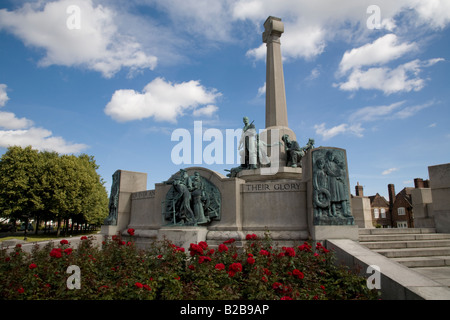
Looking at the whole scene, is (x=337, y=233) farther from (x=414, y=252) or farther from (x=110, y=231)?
(x=110, y=231)

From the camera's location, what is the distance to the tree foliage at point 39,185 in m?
34.1

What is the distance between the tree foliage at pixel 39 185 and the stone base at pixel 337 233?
3477 centimetres

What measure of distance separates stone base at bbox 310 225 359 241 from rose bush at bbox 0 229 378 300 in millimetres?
1774

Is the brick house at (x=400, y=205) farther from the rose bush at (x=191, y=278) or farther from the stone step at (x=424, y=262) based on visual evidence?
the rose bush at (x=191, y=278)

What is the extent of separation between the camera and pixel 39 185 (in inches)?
1385

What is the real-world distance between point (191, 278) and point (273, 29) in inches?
627

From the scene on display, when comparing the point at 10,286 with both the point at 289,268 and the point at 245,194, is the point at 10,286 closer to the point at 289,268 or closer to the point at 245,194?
the point at 289,268

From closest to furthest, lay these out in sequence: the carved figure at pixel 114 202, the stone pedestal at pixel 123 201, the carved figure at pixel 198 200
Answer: the carved figure at pixel 198 200
the stone pedestal at pixel 123 201
the carved figure at pixel 114 202

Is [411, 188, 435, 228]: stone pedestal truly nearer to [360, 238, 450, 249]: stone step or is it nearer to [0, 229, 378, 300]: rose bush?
[360, 238, 450, 249]: stone step

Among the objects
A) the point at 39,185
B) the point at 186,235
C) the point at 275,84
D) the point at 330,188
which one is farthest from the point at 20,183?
the point at 330,188

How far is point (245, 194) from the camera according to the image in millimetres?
10836

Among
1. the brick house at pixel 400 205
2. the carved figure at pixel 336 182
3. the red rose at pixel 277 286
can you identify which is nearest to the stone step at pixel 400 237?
the carved figure at pixel 336 182
